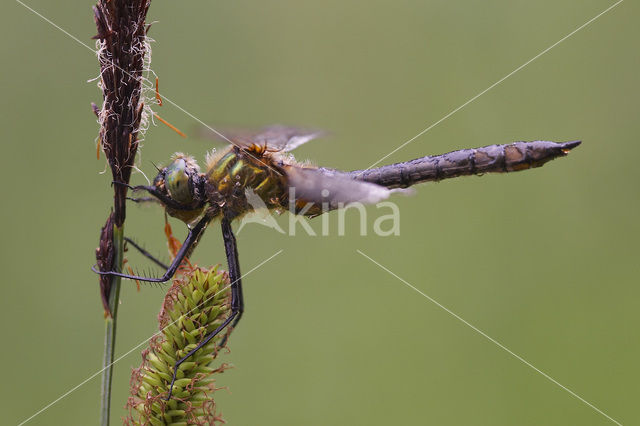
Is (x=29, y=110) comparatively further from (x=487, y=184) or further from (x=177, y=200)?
(x=487, y=184)

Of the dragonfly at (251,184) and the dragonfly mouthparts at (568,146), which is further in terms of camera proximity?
the dragonfly mouthparts at (568,146)

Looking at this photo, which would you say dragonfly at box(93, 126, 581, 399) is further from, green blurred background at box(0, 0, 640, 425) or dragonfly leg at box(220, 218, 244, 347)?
green blurred background at box(0, 0, 640, 425)

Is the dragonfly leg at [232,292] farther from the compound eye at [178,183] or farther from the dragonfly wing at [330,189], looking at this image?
the dragonfly wing at [330,189]

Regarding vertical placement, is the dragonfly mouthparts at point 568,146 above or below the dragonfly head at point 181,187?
above

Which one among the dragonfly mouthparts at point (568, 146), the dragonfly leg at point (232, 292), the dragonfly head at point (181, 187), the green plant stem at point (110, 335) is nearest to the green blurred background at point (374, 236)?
Answer: the dragonfly head at point (181, 187)

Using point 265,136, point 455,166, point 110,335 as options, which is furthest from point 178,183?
point 455,166

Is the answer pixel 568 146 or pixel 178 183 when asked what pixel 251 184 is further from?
pixel 568 146

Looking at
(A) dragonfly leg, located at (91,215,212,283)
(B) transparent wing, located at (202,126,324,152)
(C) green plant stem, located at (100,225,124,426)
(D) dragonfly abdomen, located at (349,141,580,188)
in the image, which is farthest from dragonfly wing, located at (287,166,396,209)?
(C) green plant stem, located at (100,225,124,426)

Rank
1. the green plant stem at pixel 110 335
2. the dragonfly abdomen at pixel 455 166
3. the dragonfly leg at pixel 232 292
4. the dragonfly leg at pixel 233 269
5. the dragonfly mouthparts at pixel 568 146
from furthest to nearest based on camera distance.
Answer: the dragonfly abdomen at pixel 455 166
the dragonfly mouthparts at pixel 568 146
the dragonfly leg at pixel 233 269
the dragonfly leg at pixel 232 292
the green plant stem at pixel 110 335

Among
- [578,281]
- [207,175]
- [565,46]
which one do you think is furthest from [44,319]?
[565,46]
